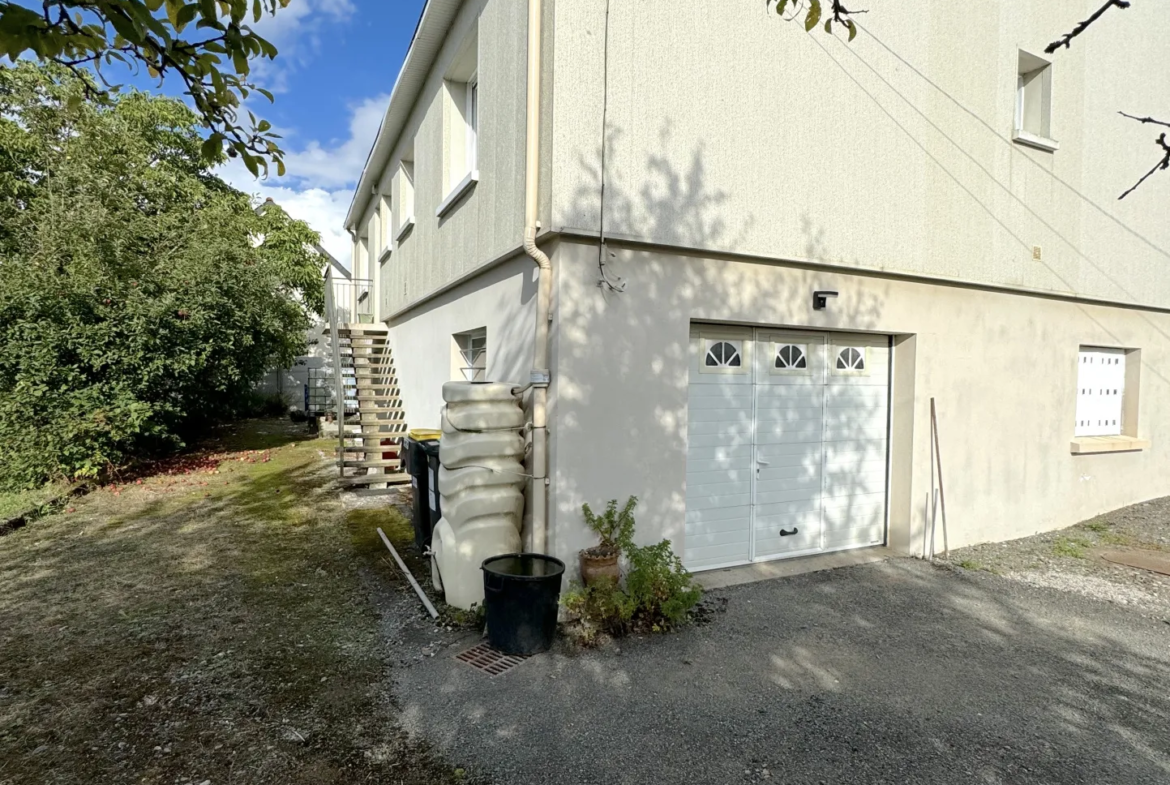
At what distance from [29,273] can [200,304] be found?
2.15 m

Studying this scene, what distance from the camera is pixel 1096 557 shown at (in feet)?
21.9

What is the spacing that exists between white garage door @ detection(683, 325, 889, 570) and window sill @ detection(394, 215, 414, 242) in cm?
614

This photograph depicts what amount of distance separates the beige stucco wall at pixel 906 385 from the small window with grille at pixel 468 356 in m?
2.88

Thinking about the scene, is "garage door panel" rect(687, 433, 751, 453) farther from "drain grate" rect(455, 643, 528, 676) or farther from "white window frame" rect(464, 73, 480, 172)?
"white window frame" rect(464, 73, 480, 172)

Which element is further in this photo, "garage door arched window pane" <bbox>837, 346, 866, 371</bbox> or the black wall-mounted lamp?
"garage door arched window pane" <bbox>837, 346, 866, 371</bbox>

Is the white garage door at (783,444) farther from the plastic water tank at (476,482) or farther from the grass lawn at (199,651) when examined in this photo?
the grass lawn at (199,651)

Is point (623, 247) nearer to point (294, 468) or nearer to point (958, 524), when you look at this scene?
point (958, 524)

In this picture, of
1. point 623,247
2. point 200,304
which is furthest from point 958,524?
point 200,304

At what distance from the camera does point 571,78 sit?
461 cm

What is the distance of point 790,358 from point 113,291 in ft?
32.5

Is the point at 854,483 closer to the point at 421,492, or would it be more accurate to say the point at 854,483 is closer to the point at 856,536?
the point at 856,536

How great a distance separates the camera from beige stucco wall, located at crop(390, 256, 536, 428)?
17.2 feet

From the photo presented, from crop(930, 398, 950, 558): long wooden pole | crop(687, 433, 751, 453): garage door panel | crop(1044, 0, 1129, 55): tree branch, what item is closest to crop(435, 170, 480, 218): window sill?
crop(687, 433, 751, 453): garage door panel

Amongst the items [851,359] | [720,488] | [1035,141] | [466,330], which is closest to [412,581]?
[466,330]
